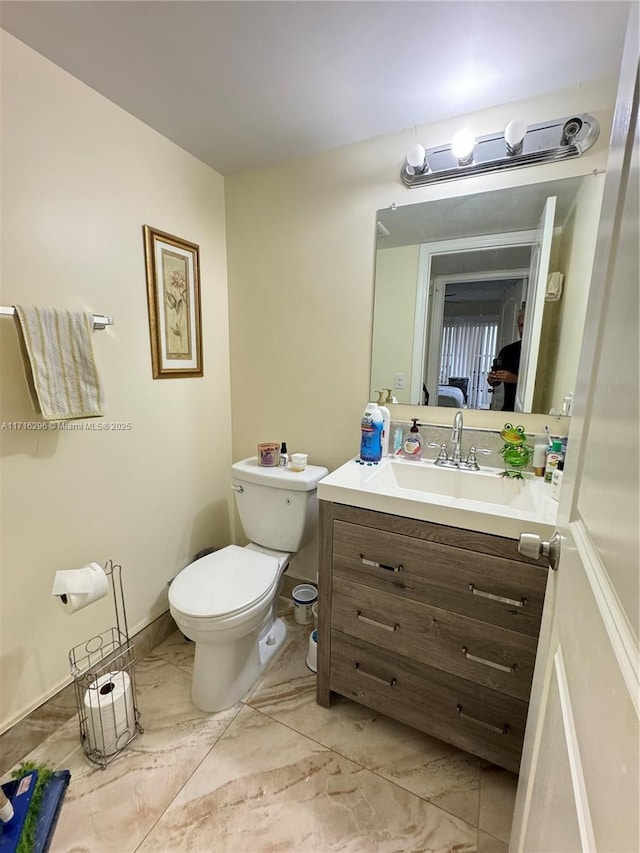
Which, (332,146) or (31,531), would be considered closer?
(31,531)

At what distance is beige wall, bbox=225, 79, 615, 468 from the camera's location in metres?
1.52

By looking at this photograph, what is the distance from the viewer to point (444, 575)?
1.11 metres

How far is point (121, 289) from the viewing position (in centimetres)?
144

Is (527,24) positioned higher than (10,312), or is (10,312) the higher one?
(527,24)

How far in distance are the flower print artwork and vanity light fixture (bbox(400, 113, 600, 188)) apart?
1.01m

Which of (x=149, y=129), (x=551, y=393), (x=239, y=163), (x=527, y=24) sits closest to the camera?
(x=527, y=24)

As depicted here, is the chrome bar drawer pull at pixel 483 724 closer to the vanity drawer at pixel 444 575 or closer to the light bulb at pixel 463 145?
the vanity drawer at pixel 444 575

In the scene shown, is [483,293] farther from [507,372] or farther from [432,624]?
[432,624]

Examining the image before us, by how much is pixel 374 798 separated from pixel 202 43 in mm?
2288

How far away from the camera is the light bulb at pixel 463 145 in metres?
1.32

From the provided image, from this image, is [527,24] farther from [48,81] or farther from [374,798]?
[374,798]

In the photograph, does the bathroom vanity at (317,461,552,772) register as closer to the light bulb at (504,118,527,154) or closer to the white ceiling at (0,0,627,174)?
the light bulb at (504,118,527,154)

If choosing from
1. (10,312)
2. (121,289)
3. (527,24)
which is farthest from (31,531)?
(527,24)

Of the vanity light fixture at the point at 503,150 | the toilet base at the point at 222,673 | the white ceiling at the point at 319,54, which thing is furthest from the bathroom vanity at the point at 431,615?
the white ceiling at the point at 319,54
